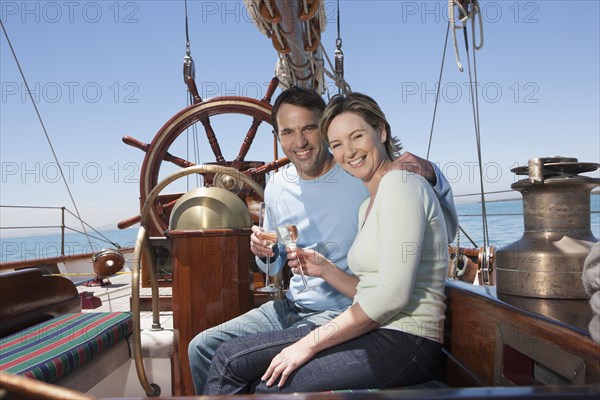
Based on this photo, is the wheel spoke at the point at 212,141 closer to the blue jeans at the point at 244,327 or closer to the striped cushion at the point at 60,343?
the striped cushion at the point at 60,343

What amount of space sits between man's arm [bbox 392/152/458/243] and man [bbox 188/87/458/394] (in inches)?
11.6

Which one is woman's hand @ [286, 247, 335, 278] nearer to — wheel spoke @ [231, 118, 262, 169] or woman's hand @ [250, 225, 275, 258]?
woman's hand @ [250, 225, 275, 258]

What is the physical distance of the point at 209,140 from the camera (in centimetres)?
360

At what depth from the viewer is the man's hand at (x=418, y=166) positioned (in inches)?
41.3

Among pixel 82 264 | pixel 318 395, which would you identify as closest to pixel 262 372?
pixel 318 395

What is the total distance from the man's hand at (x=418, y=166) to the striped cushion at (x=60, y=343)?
1.06m

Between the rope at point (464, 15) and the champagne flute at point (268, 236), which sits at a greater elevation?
the rope at point (464, 15)

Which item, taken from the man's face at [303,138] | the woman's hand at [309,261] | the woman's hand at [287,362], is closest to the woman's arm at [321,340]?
the woman's hand at [287,362]

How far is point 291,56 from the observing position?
9.88 feet

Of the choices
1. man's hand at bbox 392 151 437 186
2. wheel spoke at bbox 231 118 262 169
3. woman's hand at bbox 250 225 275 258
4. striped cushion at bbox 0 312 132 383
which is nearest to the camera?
man's hand at bbox 392 151 437 186

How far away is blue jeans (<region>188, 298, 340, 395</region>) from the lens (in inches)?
51.9

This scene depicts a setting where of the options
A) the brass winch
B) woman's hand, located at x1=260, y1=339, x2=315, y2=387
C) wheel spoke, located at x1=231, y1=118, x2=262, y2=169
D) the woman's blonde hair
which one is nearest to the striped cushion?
woman's hand, located at x1=260, y1=339, x2=315, y2=387

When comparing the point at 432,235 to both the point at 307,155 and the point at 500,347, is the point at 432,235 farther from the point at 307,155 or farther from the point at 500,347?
the point at 307,155

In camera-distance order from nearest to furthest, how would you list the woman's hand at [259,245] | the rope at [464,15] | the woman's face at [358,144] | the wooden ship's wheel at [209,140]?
1. the woman's face at [358,144]
2. the woman's hand at [259,245]
3. the rope at [464,15]
4. the wooden ship's wheel at [209,140]
